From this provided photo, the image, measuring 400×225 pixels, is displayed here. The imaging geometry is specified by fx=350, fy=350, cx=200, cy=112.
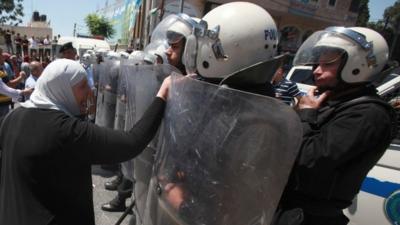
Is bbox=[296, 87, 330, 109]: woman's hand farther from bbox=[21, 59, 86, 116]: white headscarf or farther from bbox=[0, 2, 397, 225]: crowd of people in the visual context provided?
bbox=[21, 59, 86, 116]: white headscarf

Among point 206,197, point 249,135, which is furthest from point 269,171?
point 206,197

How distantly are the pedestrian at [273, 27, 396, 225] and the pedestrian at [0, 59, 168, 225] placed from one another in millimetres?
723

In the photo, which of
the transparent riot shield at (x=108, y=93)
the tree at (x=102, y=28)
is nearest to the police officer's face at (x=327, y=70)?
the transparent riot shield at (x=108, y=93)

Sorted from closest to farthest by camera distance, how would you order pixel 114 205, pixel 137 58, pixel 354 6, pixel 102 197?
pixel 137 58 < pixel 114 205 < pixel 102 197 < pixel 354 6

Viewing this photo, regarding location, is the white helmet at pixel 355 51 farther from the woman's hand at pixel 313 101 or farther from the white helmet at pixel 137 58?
the white helmet at pixel 137 58

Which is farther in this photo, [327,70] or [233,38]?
[327,70]

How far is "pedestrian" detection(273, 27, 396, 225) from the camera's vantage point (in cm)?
152

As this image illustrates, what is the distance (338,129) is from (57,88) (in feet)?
4.46

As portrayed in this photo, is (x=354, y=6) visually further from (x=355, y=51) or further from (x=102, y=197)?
(x=355, y=51)

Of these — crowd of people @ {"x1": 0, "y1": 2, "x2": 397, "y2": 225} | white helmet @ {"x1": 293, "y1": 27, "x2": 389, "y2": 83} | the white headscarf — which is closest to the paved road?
crowd of people @ {"x1": 0, "y1": 2, "x2": 397, "y2": 225}

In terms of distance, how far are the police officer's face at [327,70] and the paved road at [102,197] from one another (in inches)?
105

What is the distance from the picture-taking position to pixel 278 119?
3.45ft

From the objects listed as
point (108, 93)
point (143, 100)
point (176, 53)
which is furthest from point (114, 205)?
point (143, 100)

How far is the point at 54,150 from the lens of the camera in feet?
5.30
